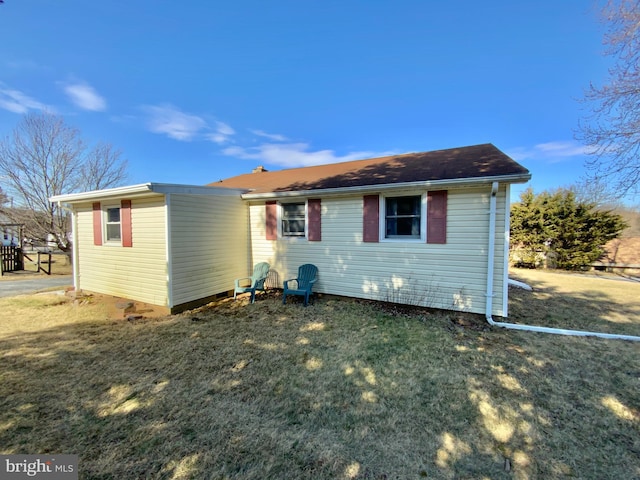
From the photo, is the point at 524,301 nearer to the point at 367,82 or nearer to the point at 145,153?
the point at 367,82

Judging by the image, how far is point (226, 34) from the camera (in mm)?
9039

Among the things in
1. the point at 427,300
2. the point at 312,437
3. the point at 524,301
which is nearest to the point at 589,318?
the point at 524,301

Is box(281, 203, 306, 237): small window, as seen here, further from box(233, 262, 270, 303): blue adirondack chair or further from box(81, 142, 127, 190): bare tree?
box(81, 142, 127, 190): bare tree

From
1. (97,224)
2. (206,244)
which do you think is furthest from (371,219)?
(97,224)

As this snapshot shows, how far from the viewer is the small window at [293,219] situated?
25.3 feet

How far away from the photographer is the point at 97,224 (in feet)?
24.5

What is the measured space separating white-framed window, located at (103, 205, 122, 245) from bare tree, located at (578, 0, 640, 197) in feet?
44.9

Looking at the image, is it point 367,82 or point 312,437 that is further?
point 367,82

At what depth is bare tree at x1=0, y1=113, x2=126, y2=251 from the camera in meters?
12.9

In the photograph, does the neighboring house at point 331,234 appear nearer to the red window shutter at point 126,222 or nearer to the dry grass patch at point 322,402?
the red window shutter at point 126,222

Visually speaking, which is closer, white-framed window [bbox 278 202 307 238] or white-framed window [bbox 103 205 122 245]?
white-framed window [bbox 103 205 122 245]

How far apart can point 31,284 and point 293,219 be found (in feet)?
32.9

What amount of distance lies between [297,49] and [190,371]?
11.3 metres

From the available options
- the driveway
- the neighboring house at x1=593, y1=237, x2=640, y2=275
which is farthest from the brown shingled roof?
the neighboring house at x1=593, y1=237, x2=640, y2=275
